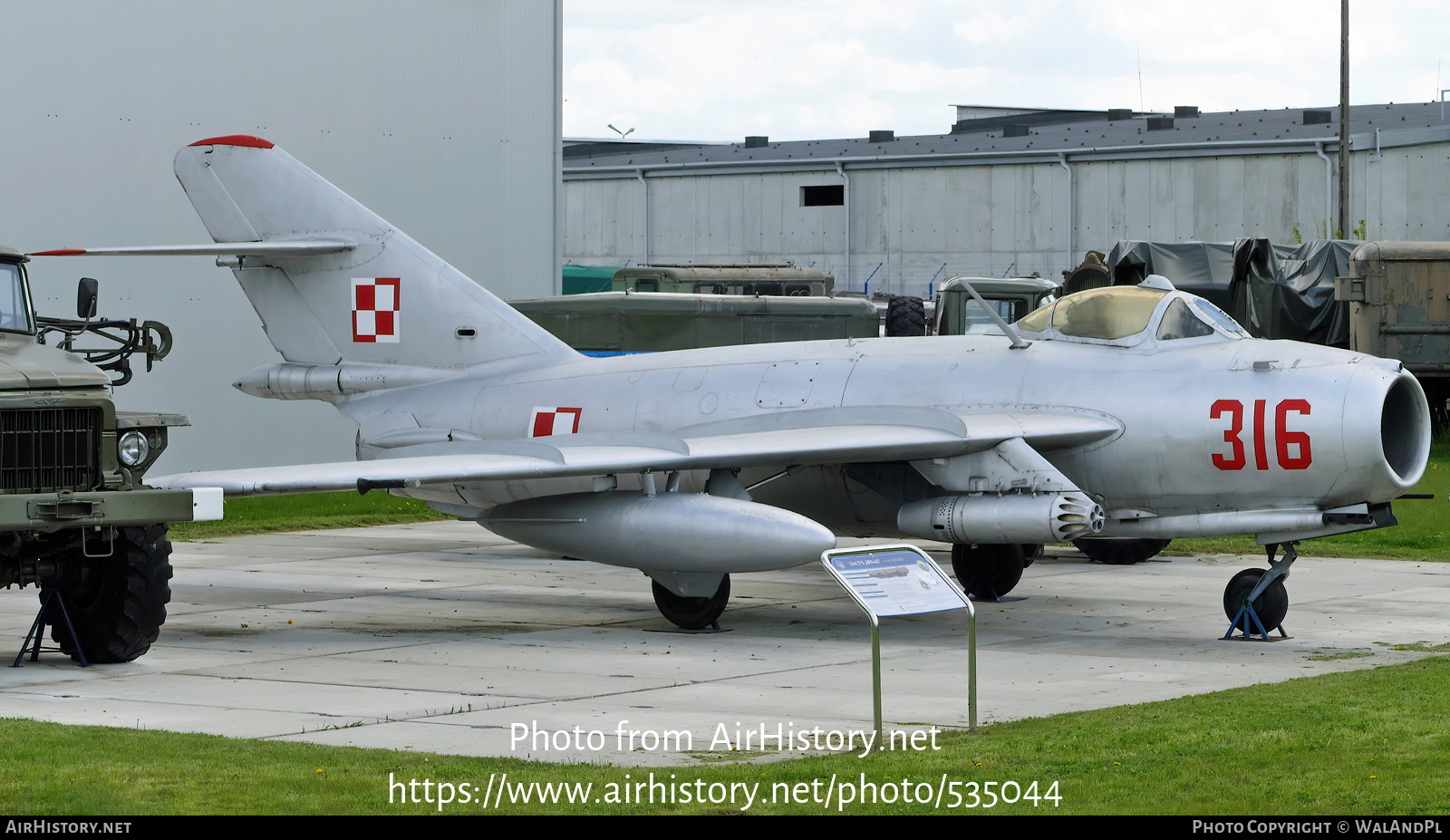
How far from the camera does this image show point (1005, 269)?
150 feet

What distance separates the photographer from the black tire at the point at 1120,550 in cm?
1881

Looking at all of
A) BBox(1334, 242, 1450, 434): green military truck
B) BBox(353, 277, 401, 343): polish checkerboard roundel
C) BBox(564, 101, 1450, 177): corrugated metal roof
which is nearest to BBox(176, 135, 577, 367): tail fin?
BBox(353, 277, 401, 343): polish checkerboard roundel

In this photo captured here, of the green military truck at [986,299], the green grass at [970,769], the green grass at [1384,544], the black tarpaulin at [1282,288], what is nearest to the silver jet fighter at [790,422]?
the green grass at [970,769]

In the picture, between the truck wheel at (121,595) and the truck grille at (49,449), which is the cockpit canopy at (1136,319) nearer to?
the truck wheel at (121,595)

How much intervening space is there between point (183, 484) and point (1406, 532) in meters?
14.6

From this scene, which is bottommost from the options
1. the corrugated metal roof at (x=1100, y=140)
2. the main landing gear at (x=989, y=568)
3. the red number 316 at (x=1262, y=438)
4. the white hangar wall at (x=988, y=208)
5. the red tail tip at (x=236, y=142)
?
the main landing gear at (x=989, y=568)

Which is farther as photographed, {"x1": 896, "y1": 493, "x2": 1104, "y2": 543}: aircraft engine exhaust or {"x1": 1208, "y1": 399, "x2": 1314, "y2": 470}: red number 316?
{"x1": 896, "y1": 493, "x2": 1104, "y2": 543}: aircraft engine exhaust

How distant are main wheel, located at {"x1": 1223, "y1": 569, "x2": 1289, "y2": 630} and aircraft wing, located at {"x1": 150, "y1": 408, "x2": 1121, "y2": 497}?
4.86ft

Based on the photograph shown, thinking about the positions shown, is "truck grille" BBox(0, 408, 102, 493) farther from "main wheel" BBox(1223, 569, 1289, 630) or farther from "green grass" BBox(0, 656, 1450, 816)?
"main wheel" BBox(1223, 569, 1289, 630)

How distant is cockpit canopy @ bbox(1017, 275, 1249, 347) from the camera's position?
13.9m

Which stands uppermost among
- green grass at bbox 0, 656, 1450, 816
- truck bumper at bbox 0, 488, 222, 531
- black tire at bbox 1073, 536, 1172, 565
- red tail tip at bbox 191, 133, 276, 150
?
red tail tip at bbox 191, 133, 276, 150

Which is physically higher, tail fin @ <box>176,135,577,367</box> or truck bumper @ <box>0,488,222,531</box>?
tail fin @ <box>176,135,577,367</box>

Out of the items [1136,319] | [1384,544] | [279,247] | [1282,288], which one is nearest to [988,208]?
[1282,288]

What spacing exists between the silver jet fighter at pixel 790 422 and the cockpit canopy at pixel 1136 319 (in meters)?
0.02
